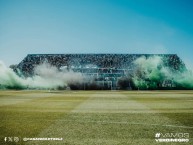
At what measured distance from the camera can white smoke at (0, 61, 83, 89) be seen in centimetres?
7914

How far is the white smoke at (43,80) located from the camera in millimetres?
79137

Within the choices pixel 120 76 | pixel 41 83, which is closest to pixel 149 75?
pixel 120 76

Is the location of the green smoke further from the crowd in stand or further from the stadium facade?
the crowd in stand

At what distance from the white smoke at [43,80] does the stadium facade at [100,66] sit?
2640 millimetres

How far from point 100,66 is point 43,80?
23330mm

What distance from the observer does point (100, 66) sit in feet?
335

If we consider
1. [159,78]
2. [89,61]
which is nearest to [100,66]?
[89,61]

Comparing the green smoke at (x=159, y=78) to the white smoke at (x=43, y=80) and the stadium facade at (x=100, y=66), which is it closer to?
the stadium facade at (x=100, y=66)

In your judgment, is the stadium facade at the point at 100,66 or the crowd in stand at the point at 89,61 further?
the crowd in stand at the point at 89,61

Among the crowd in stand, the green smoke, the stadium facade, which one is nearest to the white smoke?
the stadium facade

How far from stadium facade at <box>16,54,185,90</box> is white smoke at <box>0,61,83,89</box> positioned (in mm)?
2640

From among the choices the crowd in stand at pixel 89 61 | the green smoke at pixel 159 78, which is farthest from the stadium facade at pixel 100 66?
the green smoke at pixel 159 78

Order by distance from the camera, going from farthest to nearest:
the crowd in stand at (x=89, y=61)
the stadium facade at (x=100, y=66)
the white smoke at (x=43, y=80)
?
1. the crowd in stand at (x=89, y=61)
2. the stadium facade at (x=100, y=66)
3. the white smoke at (x=43, y=80)

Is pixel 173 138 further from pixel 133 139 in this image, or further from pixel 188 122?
pixel 188 122
